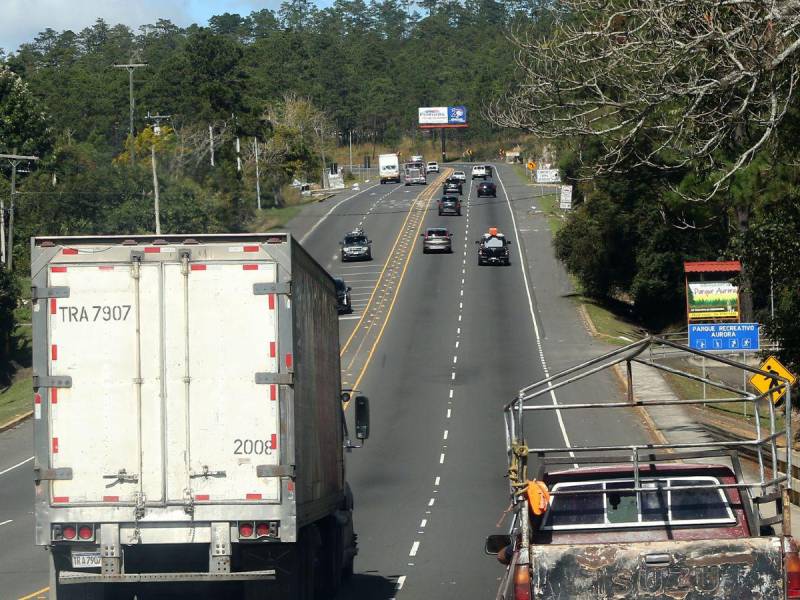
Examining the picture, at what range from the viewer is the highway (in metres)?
19.5

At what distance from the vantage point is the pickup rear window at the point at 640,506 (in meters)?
9.36

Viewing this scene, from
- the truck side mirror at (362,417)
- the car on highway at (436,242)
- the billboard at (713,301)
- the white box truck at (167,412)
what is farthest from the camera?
the car on highway at (436,242)

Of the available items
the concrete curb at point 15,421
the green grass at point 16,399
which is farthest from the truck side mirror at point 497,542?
the green grass at point 16,399

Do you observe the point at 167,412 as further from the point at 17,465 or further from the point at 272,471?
the point at 17,465

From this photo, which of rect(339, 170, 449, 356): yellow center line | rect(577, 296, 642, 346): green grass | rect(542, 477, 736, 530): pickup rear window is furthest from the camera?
rect(577, 296, 642, 346): green grass

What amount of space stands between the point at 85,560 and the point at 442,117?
167878 millimetres

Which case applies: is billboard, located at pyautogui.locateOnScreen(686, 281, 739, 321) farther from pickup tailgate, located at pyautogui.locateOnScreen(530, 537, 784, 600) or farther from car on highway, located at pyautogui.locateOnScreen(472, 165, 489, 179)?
car on highway, located at pyautogui.locateOnScreen(472, 165, 489, 179)

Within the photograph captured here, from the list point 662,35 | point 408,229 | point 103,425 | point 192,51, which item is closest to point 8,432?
point 662,35

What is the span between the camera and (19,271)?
75.7m

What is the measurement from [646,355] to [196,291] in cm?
3548

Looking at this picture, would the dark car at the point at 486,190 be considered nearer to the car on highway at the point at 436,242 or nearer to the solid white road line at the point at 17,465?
the car on highway at the point at 436,242

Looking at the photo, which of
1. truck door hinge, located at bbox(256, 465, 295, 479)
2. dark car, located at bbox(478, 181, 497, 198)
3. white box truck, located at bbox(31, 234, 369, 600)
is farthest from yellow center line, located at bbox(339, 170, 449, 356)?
truck door hinge, located at bbox(256, 465, 295, 479)

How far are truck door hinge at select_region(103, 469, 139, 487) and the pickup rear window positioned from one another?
4107 millimetres

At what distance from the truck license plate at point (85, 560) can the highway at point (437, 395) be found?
3795 millimetres
